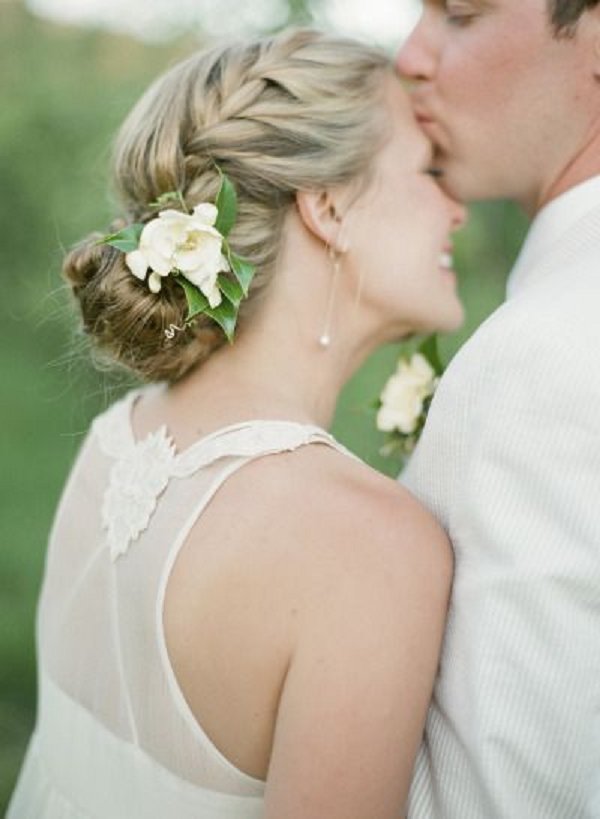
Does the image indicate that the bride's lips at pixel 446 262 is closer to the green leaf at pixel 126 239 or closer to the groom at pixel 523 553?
the groom at pixel 523 553

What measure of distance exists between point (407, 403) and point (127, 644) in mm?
1121

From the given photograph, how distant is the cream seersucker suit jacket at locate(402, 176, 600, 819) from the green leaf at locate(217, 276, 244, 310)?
0.55m

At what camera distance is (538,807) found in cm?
206

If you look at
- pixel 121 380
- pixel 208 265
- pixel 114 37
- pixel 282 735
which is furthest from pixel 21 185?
pixel 282 735

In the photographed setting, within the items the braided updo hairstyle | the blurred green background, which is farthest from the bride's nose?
the blurred green background

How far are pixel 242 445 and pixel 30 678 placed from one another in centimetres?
434

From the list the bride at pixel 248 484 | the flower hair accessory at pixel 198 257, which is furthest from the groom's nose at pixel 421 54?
the flower hair accessory at pixel 198 257

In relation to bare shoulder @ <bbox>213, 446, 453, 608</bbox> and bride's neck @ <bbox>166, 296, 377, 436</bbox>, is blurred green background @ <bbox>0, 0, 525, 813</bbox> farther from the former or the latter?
bare shoulder @ <bbox>213, 446, 453, 608</bbox>

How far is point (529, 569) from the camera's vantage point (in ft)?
6.53

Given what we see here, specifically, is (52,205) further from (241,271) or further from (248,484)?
(248,484)

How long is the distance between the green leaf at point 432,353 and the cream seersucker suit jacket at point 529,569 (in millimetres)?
1153

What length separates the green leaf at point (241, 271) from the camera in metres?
2.47

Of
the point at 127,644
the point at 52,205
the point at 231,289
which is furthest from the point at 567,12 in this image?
the point at 52,205

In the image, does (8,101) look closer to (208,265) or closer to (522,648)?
(208,265)
